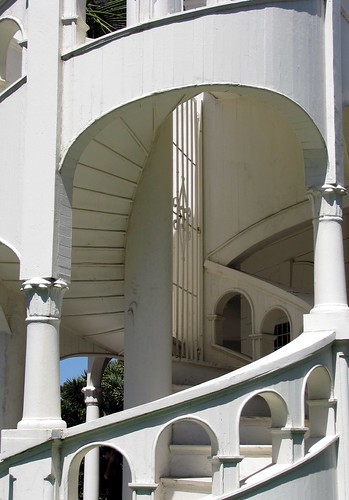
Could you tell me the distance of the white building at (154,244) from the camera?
8.23 m

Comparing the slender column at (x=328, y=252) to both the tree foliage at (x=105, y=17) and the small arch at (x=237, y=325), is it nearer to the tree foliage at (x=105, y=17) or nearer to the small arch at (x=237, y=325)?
the small arch at (x=237, y=325)

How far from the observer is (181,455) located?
10250mm

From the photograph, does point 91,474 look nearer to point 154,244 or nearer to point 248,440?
point 248,440

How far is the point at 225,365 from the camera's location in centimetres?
1283

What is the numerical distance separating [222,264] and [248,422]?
3.39 meters

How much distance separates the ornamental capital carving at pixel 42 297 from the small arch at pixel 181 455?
1.99 m

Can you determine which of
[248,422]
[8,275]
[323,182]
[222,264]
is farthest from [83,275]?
[323,182]

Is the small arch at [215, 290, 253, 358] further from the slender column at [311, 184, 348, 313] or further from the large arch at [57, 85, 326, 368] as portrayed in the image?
the slender column at [311, 184, 348, 313]

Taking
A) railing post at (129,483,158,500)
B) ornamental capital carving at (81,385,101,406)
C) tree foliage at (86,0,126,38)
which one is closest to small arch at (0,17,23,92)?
railing post at (129,483,158,500)

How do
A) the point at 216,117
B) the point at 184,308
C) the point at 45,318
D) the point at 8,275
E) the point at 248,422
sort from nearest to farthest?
the point at 45,318
the point at 248,422
the point at 8,275
the point at 184,308
the point at 216,117

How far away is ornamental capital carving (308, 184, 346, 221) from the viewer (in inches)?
361

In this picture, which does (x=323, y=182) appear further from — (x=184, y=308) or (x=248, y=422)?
(x=184, y=308)

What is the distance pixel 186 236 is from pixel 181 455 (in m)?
3.76

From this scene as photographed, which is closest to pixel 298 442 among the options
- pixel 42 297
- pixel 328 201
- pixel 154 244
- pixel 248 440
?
pixel 248 440
